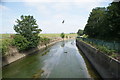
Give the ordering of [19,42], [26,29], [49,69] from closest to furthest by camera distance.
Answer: [49,69] → [19,42] → [26,29]

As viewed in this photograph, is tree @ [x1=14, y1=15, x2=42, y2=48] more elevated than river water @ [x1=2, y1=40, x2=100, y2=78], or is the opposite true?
tree @ [x1=14, y1=15, x2=42, y2=48]

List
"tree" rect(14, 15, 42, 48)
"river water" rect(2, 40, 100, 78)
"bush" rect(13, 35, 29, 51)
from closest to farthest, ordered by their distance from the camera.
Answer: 1. "river water" rect(2, 40, 100, 78)
2. "bush" rect(13, 35, 29, 51)
3. "tree" rect(14, 15, 42, 48)

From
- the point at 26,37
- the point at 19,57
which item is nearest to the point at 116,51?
the point at 19,57

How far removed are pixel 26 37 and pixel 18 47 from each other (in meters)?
3.53

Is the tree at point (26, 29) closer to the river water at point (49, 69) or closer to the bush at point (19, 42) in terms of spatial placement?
the bush at point (19, 42)

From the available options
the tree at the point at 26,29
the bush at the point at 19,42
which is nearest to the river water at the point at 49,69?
the bush at the point at 19,42

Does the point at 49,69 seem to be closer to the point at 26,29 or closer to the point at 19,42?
the point at 19,42

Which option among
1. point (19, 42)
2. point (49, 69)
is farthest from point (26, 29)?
point (49, 69)

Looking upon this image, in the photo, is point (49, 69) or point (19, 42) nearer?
point (49, 69)

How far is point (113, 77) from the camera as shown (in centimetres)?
787

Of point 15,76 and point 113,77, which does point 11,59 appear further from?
point 113,77

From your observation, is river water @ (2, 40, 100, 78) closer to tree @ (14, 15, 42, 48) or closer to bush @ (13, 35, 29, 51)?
bush @ (13, 35, 29, 51)

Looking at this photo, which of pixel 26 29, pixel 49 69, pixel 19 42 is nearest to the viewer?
pixel 49 69

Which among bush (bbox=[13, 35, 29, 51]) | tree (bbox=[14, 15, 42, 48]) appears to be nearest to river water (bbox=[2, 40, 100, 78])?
bush (bbox=[13, 35, 29, 51])
